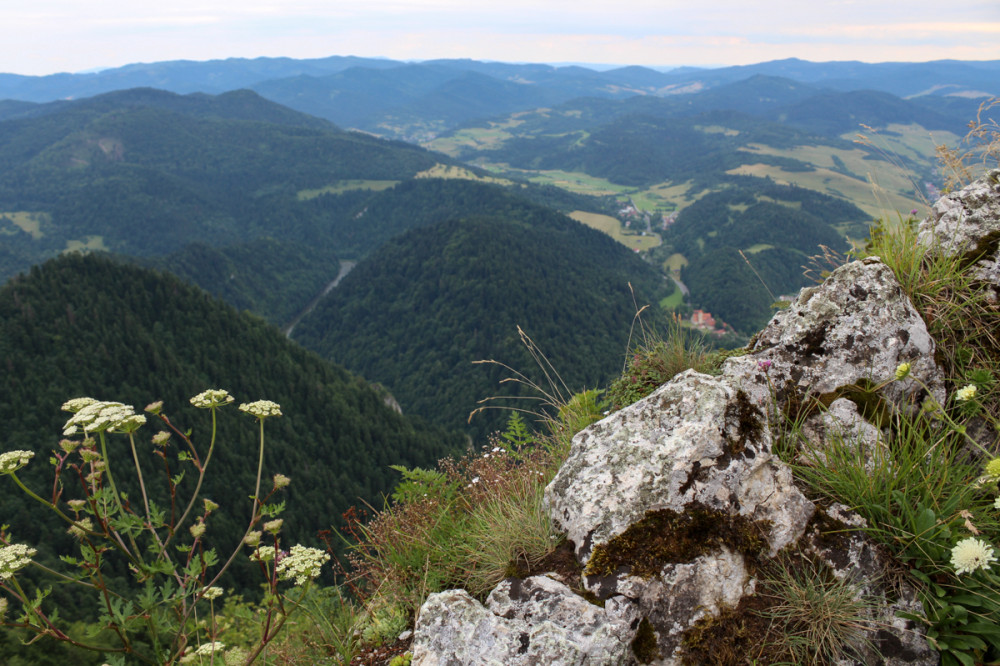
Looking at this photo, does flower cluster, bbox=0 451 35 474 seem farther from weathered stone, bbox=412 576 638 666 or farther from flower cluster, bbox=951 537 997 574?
flower cluster, bbox=951 537 997 574

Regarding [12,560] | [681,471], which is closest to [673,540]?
[681,471]

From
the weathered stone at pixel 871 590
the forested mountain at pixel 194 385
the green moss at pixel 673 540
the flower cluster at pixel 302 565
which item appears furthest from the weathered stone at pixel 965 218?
the forested mountain at pixel 194 385

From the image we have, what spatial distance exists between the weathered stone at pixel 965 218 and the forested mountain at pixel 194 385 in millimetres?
79427

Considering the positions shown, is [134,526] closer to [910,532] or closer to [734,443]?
[734,443]

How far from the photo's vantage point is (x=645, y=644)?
168 inches

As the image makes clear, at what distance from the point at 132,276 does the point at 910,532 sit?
143 meters

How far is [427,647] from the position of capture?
4.52 m

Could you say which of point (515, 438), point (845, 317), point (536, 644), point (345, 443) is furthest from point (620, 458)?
point (345, 443)

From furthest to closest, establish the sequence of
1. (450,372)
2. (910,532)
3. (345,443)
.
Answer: (450,372) → (345,443) → (910,532)

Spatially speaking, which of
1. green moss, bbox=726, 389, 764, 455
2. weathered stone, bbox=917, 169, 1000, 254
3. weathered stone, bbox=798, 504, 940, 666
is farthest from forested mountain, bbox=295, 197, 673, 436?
weathered stone, bbox=798, 504, 940, 666

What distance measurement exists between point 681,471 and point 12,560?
5.16 meters

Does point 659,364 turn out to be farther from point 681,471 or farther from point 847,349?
point 681,471

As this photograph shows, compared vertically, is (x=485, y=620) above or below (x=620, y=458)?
below

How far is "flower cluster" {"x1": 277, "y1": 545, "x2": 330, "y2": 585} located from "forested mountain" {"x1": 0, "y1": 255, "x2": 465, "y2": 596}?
7713cm
